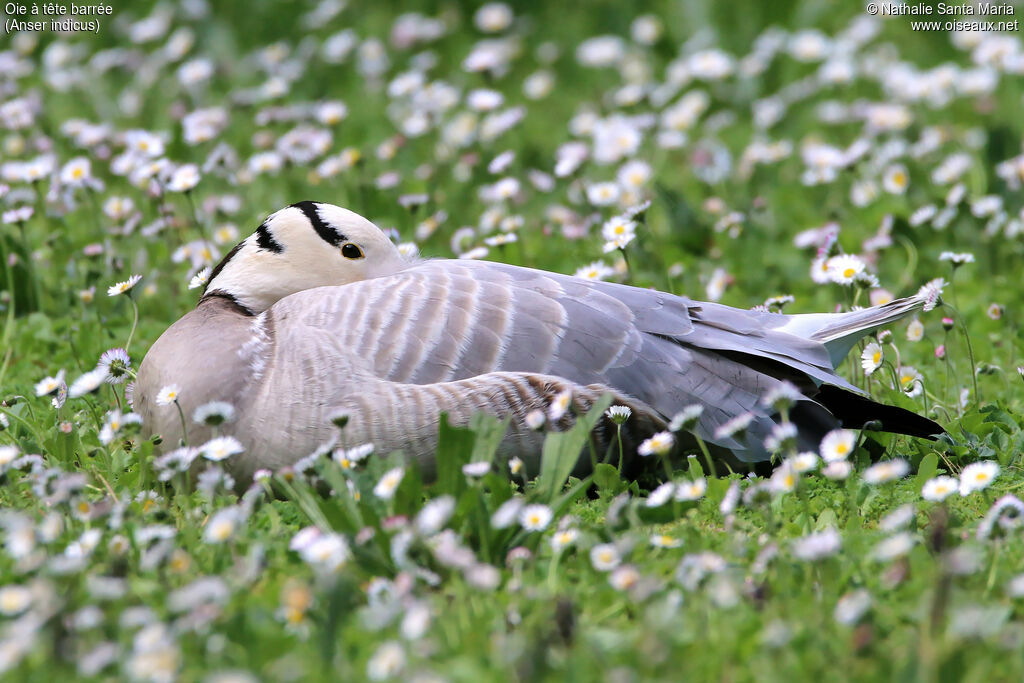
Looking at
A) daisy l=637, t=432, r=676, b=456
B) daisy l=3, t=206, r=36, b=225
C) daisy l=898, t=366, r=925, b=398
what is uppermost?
daisy l=3, t=206, r=36, b=225

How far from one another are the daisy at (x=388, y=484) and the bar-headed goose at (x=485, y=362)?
41cm

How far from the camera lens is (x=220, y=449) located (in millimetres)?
3582

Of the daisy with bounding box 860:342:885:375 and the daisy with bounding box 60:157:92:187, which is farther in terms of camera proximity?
the daisy with bounding box 60:157:92:187

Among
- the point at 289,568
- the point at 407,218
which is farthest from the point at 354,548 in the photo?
the point at 407,218

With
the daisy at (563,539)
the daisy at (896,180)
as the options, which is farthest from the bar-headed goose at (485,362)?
the daisy at (896,180)

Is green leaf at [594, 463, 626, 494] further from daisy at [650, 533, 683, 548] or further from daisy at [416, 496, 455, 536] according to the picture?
daisy at [416, 496, 455, 536]

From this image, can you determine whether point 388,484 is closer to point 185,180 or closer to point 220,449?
point 220,449

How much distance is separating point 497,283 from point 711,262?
266 centimetres

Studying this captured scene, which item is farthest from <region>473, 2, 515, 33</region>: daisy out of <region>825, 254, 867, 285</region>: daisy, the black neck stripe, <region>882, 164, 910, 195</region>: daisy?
the black neck stripe

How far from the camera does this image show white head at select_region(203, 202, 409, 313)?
14.9 feet

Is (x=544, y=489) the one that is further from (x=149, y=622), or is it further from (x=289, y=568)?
(x=149, y=622)

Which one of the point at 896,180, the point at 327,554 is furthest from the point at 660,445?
the point at 896,180

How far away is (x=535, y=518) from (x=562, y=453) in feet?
1.03

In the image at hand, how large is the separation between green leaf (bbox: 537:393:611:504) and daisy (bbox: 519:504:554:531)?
216 millimetres
